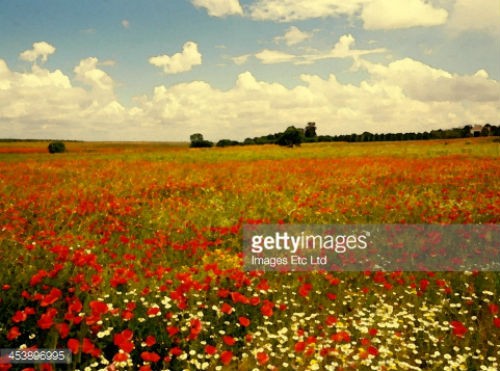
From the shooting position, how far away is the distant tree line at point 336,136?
83.2 m

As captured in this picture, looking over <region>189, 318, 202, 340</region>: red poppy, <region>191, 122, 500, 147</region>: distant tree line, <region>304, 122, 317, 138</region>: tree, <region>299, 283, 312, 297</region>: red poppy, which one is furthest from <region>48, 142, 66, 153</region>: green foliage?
<region>304, 122, 317, 138</region>: tree

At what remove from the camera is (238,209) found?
31.4 ft

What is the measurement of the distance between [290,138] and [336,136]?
34117 mm

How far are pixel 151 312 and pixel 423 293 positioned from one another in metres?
3.51

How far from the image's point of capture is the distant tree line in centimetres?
8325

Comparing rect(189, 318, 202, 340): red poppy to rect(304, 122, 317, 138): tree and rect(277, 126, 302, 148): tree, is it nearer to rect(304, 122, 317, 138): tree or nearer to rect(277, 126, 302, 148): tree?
rect(277, 126, 302, 148): tree

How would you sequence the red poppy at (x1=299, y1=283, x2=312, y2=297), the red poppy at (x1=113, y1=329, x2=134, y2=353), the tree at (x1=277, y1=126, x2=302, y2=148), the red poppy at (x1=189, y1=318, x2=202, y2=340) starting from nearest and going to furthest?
the red poppy at (x1=113, y1=329, x2=134, y2=353)
the red poppy at (x1=189, y1=318, x2=202, y2=340)
the red poppy at (x1=299, y1=283, x2=312, y2=297)
the tree at (x1=277, y1=126, x2=302, y2=148)

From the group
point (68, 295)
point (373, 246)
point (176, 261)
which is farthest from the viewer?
point (373, 246)

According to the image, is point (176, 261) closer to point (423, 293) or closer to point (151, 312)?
point (151, 312)

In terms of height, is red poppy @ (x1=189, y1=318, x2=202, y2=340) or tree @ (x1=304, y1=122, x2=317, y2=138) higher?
tree @ (x1=304, y1=122, x2=317, y2=138)

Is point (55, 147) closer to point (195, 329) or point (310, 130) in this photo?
point (195, 329)

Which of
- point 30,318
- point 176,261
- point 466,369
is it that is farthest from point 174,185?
point 466,369

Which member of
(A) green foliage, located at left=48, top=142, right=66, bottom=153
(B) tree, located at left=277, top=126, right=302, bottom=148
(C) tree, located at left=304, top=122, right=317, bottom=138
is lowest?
(A) green foliage, located at left=48, top=142, right=66, bottom=153

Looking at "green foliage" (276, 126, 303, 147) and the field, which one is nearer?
the field
